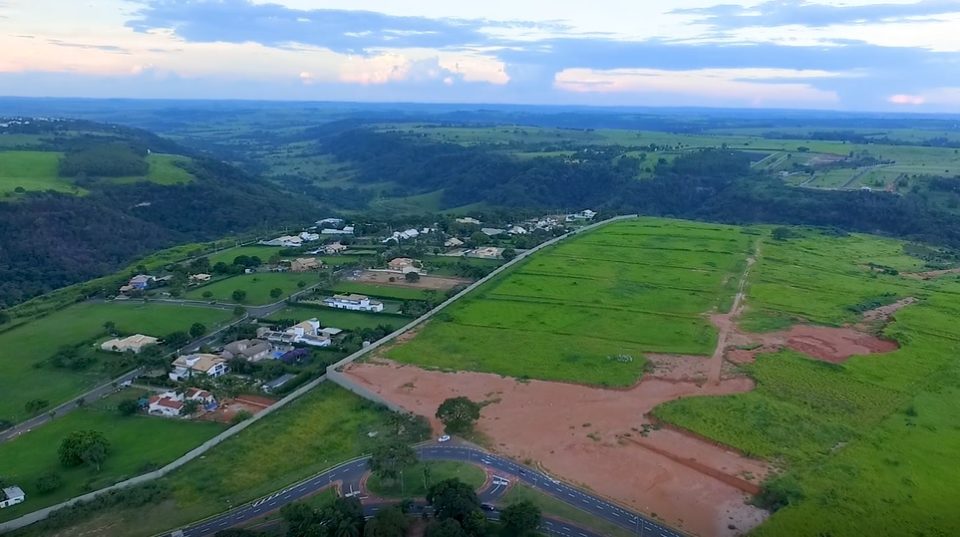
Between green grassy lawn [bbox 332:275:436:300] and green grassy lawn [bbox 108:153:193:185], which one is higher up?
green grassy lawn [bbox 108:153:193:185]

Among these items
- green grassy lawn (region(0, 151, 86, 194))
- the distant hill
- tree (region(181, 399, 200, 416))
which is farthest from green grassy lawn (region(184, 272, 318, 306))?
green grassy lawn (region(0, 151, 86, 194))

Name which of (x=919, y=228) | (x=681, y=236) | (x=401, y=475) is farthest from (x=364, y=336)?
(x=919, y=228)

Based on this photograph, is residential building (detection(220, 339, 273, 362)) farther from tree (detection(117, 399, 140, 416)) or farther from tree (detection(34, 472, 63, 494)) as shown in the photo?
tree (detection(34, 472, 63, 494))

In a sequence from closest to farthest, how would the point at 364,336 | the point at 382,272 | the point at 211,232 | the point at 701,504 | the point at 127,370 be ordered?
the point at 701,504 < the point at 127,370 < the point at 364,336 < the point at 382,272 < the point at 211,232

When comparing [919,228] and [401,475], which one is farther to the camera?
[919,228]

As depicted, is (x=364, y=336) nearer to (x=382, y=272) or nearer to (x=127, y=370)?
(x=127, y=370)

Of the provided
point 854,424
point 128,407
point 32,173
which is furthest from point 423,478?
point 32,173
